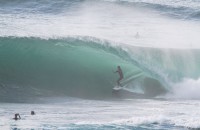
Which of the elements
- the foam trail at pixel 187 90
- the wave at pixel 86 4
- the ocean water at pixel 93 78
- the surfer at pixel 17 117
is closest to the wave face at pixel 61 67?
the ocean water at pixel 93 78

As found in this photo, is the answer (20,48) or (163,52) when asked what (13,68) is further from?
(163,52)

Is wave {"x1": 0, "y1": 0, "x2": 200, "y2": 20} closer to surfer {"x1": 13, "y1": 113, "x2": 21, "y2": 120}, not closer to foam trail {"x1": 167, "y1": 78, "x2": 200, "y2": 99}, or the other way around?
foam trail {"x1": 167, "y1": 78, "x2": 200, "y2": 99}

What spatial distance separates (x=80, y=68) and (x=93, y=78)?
0.86 meters

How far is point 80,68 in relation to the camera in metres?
25.6

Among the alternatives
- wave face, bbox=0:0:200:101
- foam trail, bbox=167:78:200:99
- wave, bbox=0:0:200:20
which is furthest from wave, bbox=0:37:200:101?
wave, bbox=0:0:200:20

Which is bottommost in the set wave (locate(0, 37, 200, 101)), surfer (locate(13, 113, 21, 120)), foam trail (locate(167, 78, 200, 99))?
foam trail (locate(167, 78, 200, 99))

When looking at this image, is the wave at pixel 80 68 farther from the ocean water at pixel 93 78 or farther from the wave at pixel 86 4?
the wave at pixel 86 4

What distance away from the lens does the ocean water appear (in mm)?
18281

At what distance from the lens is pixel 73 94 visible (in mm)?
23453

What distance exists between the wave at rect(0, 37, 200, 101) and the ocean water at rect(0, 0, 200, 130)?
0.04 metres

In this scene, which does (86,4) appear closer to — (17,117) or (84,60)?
(84,60)

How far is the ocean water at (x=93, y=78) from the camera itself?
18.3 meters

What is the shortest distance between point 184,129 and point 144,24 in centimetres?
2610

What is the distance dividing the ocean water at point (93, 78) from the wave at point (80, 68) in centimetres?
4
